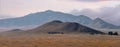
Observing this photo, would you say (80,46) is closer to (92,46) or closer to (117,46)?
(92,46)

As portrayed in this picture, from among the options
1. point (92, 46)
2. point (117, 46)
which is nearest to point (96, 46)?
point (92, 46)

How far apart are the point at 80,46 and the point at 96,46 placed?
571cm

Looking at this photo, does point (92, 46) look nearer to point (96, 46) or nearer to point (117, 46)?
point (96, 46)

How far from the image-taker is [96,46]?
325ft

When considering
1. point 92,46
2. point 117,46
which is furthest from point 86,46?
point 117,46

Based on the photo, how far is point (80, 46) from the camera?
325 feet

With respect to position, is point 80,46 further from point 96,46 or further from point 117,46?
point 117,46

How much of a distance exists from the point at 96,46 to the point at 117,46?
29.0 feet

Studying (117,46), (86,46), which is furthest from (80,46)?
(117,46)

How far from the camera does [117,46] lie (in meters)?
102

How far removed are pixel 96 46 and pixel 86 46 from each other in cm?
357

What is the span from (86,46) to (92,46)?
2.13 meters

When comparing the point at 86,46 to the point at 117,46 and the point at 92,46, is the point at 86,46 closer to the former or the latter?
the point at 92,46
